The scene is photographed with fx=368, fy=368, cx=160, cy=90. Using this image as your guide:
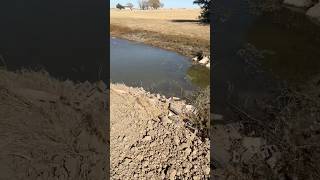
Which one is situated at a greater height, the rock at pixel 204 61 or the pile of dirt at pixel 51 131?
the rock at pixel 204 61

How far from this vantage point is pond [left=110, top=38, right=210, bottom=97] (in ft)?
35.8

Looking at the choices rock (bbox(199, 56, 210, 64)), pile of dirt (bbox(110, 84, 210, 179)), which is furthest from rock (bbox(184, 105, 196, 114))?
rock (bbox(199, 56, 210, 64))

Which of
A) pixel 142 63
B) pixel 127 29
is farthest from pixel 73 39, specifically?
pixel 127 29

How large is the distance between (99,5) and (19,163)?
1056 centimetres

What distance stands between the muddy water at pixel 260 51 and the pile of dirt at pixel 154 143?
4.52ft

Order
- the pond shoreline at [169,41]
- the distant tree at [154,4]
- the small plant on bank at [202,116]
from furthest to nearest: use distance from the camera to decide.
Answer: the distant tree at [154,4] < the pond shoreline at [169,41] < the small plant on bank at [202,116]

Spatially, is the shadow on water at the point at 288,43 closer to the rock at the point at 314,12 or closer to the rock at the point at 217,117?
the rock at the point at 314,12

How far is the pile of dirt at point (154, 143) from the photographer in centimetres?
538

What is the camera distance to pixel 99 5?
47.9ft

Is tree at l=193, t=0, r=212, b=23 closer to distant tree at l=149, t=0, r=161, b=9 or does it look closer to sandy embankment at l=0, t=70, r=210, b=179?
sandy embankment at l=0, t=70, r=210, b=179

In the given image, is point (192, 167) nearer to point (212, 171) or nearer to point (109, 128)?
point (212, 171)

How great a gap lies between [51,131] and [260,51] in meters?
6.31

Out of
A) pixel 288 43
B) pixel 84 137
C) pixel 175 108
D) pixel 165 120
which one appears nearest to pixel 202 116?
pixel 175 108

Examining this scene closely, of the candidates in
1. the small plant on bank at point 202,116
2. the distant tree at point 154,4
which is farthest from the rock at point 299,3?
the distant tree at point 154,4
